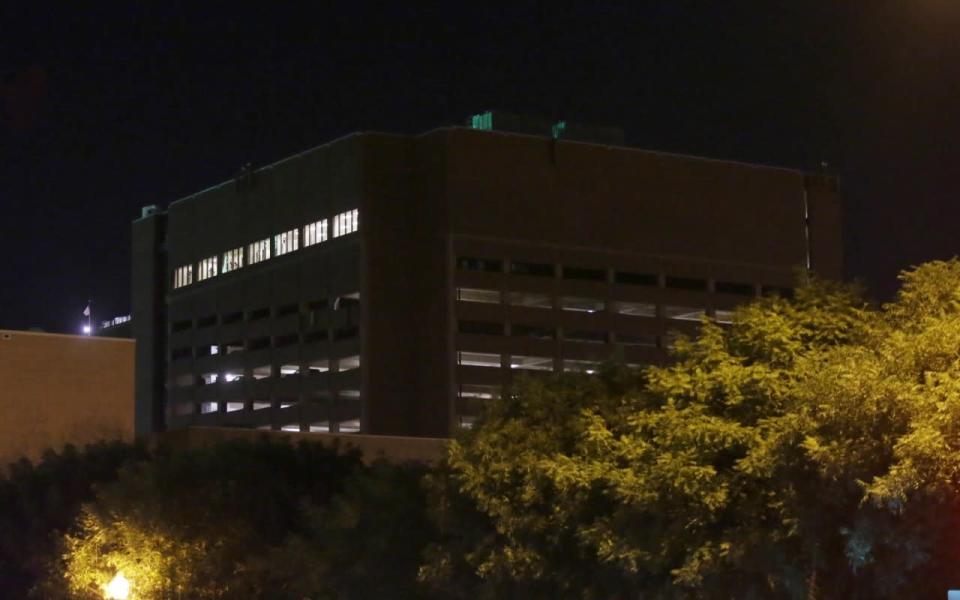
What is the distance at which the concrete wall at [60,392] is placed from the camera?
6269 cm

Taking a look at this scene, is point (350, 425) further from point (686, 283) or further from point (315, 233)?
point (686, 283)

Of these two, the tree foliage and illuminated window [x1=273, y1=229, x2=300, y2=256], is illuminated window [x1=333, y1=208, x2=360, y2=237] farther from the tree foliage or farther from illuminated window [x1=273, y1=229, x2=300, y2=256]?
the tree foliage

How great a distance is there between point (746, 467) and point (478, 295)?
382ft

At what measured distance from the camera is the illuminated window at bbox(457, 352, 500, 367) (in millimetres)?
140000

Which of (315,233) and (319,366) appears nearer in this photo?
(315,233)

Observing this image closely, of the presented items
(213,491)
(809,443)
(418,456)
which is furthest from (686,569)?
(418,456)

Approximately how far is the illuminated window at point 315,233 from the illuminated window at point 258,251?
17.9 feet

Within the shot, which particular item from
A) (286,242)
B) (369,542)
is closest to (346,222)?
(286,242)

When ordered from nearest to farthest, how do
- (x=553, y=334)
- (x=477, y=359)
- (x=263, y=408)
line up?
(x=477, y=359) < (x=553, y=334) < (x=263, y=408)

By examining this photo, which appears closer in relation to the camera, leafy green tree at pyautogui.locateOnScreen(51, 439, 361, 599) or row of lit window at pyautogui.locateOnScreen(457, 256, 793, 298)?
leafy green tree at pyautogui.locateOnScreen(51, 439, 361, 599)

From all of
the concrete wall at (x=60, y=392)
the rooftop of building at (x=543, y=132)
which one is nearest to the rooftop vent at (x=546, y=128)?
the rooftop of building at (x=543, y=132)

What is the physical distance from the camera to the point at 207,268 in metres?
157

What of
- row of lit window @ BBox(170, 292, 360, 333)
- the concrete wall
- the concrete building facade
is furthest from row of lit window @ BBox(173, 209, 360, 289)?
the concrete wall

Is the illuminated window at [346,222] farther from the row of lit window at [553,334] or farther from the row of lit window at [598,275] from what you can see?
the row of lit window at [553,334]
